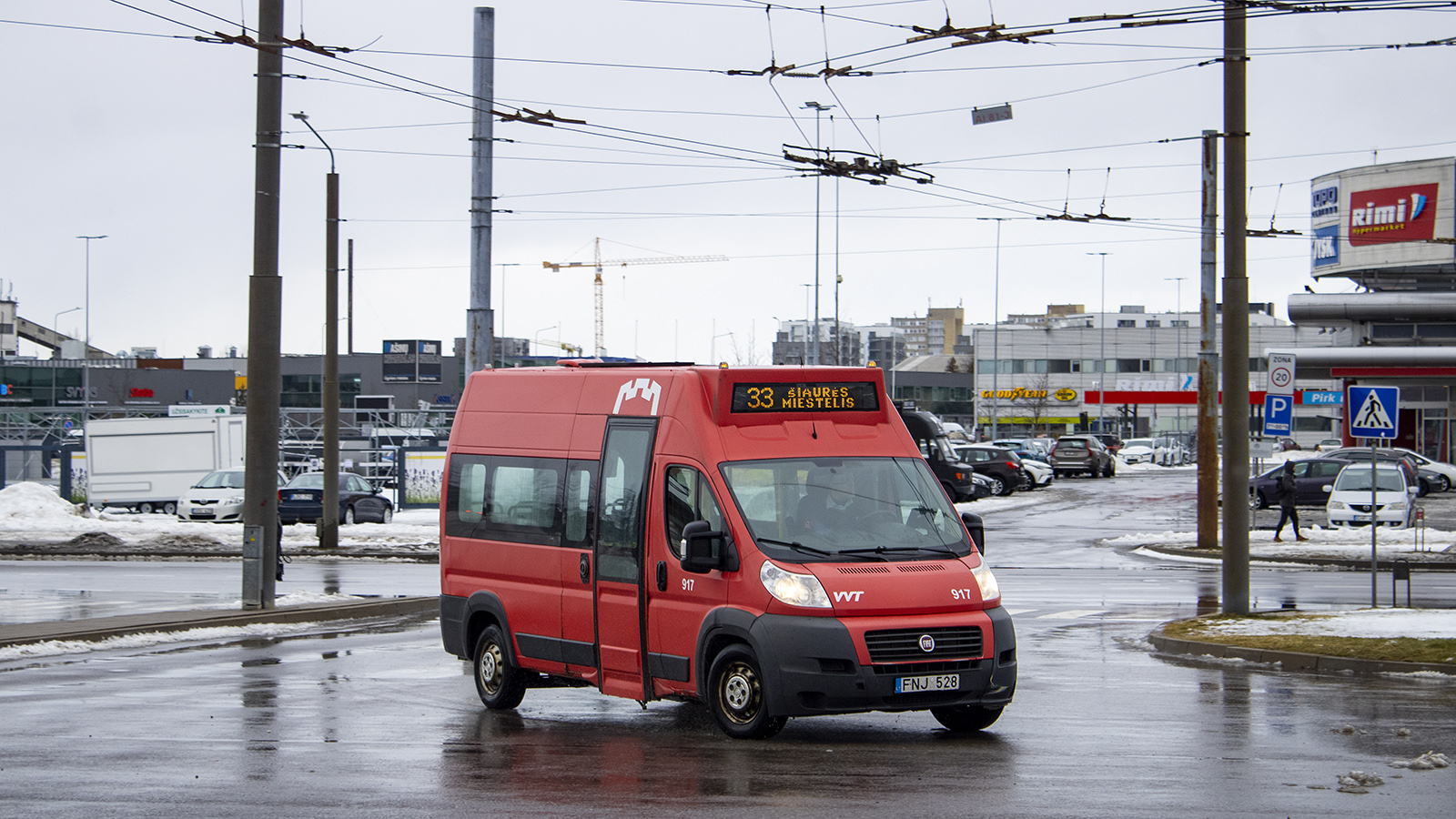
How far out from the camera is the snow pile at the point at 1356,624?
14.9 meters

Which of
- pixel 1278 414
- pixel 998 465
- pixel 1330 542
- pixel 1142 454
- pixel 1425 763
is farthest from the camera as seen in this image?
pixel 1142 454

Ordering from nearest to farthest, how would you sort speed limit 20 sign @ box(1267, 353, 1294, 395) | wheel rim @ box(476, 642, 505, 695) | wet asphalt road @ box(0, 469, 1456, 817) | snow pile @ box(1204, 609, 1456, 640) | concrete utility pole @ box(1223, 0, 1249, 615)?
1. wet asphalt road @ box(0, 469, 1456, 817)
2. wheel rim @ box(476, 642, 505, 695)
3. snow pile @ box(1204, 609, 1456, 640)
4. concrete utility pole @ box(1223, 0, 1249, 615)
5. speed limit 20 sign @ box(1267, 353, 1294, 395)

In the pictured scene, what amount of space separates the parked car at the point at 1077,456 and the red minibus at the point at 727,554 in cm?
5275

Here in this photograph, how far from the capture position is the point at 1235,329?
16859 mm

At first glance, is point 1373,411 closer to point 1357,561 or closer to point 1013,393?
point 1357,561

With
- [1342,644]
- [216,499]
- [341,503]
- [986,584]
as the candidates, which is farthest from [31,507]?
[986,584]

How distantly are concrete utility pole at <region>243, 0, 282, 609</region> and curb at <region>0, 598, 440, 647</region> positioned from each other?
1.50ft

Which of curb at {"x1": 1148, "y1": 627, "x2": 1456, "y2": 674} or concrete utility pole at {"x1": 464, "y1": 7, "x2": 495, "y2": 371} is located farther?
concrete utility pole at {"x1": 464, "y1": 7, "x2": 495, "y2": 371}

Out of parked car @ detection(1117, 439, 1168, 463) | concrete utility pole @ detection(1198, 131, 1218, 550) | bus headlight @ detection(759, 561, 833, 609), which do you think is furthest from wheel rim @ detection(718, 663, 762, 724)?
parked car @ detection(1117, 439, 1168, 463)

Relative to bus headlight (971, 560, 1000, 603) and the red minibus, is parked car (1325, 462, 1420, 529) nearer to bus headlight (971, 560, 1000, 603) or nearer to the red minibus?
the red minibus

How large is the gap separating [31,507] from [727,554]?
33.9 meters

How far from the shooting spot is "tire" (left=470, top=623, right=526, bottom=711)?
11438 mm

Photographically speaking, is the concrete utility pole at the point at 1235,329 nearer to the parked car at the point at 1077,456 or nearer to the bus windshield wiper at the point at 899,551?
the bus windshield wiper at the point at 899,551

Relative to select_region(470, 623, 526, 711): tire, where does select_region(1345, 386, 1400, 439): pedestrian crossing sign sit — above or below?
above
